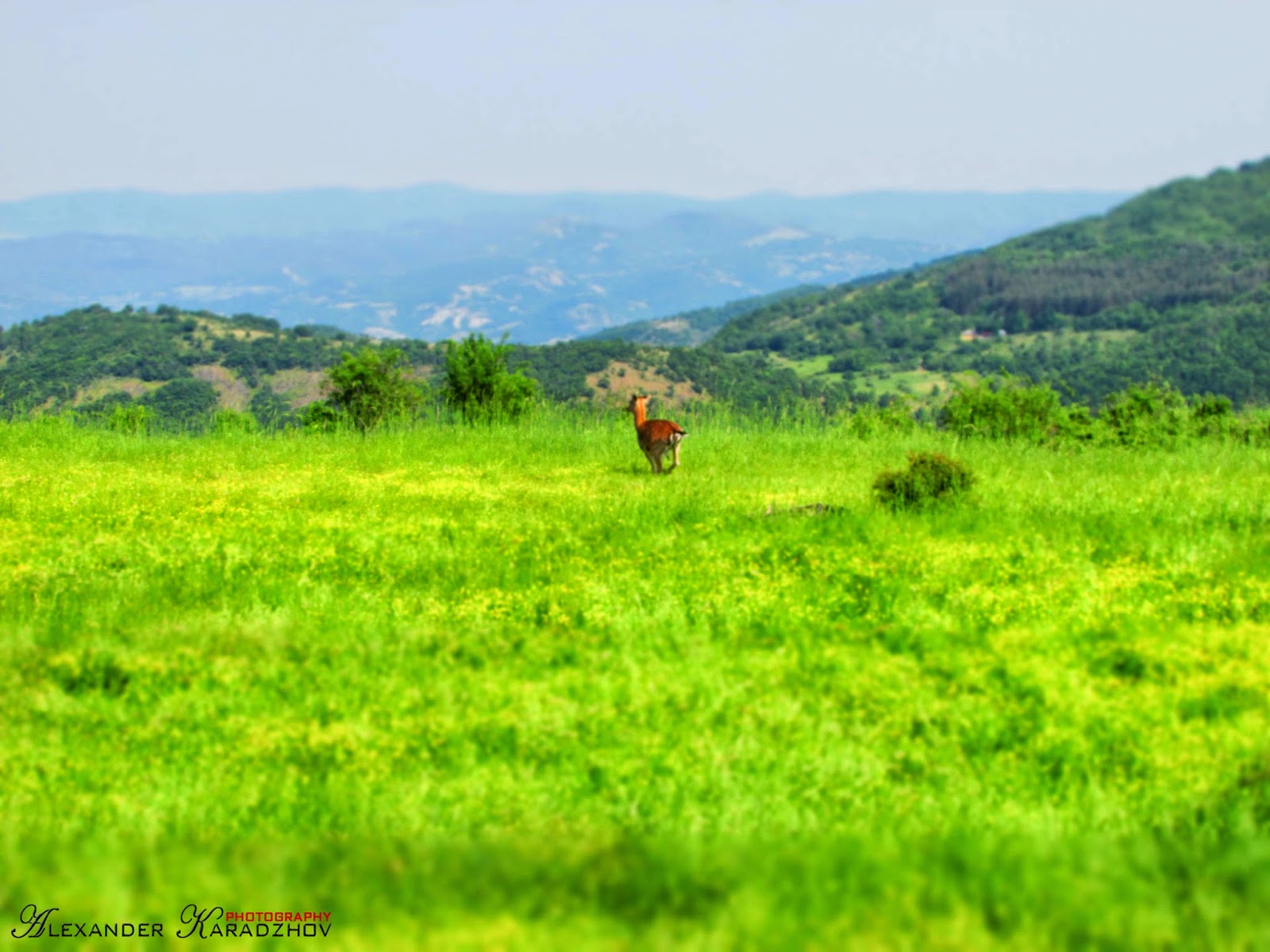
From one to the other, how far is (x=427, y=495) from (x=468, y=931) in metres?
9.01

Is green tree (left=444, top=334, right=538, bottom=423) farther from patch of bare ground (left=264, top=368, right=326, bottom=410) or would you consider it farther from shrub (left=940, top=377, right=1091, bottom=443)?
patch of bare ground (left=264, top=368, right=326, bottom=410)

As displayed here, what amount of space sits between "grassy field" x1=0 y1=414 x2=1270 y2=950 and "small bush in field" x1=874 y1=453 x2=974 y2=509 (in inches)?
10.4

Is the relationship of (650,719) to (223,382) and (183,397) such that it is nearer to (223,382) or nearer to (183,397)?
(183,397)

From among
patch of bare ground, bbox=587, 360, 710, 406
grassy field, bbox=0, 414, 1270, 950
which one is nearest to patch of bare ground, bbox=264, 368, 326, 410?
patch of bare ground, bbox=587, 360, 710, 406

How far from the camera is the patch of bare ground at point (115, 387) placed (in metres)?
124

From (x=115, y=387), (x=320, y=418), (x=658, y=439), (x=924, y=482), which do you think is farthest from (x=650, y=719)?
(x=115, y=387)

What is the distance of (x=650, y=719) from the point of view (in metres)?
6.06

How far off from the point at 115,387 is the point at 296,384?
21097mm

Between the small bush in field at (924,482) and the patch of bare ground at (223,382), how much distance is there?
394 feet

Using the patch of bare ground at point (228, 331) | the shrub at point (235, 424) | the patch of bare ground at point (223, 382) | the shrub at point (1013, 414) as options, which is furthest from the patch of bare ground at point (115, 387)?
the shrub at point (1013, 414)

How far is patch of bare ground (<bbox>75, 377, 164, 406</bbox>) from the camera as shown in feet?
405

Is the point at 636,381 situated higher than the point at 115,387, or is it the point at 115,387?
the point at 115,387

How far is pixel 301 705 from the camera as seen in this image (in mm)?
6254

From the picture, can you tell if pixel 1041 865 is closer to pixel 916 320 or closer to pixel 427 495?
pixel 427 495
